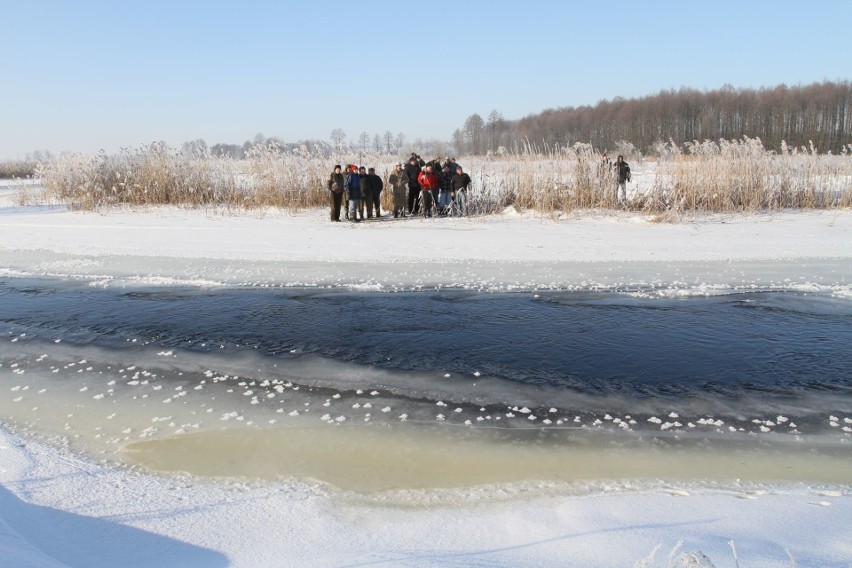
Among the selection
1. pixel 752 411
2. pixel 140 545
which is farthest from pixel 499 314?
pixel 140 545

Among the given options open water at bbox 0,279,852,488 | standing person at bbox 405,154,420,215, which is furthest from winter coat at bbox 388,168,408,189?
open water at bbox 0,279,852,488

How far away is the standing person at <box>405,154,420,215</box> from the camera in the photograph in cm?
1642

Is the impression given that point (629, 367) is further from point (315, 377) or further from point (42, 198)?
point (42, 198)

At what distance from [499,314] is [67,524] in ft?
18.3

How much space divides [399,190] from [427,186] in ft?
2.39

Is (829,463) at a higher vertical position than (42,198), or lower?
lower

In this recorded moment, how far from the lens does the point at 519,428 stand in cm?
472

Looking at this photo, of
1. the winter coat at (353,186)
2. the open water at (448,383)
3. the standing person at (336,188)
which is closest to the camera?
the open water at (448,383)

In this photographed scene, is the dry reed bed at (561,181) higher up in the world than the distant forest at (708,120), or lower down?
lower down

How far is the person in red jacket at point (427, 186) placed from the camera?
53.4 feet

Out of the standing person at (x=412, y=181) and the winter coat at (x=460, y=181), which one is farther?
the winter coat at (x=460, y=181)

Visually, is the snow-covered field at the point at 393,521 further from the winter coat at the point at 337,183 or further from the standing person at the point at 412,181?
the standing person at the point at 412,181

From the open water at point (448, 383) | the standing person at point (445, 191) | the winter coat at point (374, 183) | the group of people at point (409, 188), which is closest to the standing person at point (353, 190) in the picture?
the group of people at point (409, 188)

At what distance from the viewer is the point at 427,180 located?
16297 millimetres
